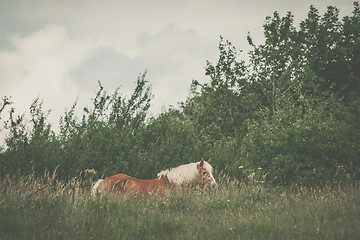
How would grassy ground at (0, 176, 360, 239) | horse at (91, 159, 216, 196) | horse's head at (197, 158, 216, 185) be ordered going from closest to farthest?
grassy ground at (0, 176, 360, 239) < horse at (91, 159, 216, 196) < horse's head at (197, 158, 216, 185)

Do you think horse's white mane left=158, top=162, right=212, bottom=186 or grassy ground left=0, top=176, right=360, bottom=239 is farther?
horse's white mane left=158, top=162, right=212, bottom=186

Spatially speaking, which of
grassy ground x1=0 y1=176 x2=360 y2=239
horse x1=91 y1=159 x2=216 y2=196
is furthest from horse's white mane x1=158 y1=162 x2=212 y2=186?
grassy ground x1=0 y1=176 x2=360 y2=239

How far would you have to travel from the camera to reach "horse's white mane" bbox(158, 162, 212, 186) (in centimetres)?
765

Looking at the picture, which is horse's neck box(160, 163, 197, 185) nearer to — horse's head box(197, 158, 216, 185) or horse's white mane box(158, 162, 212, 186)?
horse's white mane box(158, 162, 212, 186)

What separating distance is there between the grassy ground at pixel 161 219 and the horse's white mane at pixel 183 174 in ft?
3.89

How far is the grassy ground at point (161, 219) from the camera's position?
4.40 m

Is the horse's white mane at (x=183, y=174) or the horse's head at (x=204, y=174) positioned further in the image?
the horse's white mane at (x=183, y=174)

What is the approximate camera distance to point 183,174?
772 cm

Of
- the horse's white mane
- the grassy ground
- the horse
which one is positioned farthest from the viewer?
the horse's white mane

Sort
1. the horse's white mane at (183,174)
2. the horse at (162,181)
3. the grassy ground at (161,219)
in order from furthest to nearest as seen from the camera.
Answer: the horse's white mane at (183,174), the horse at (162,181), the grassy ground at (161,219)

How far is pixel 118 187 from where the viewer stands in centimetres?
716

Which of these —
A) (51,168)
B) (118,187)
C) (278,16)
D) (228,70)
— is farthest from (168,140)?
(278,16)

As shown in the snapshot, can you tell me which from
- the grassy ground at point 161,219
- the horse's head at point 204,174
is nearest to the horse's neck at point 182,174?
the horse's head at point 204,174

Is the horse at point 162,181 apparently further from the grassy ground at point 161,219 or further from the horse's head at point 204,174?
the grassy ground at point 161,219
